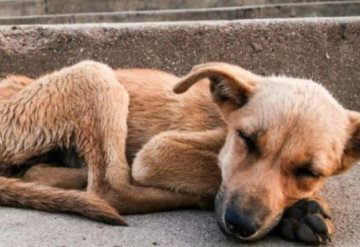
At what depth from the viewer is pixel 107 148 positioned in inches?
200

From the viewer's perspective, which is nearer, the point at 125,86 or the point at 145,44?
the point at 125,86

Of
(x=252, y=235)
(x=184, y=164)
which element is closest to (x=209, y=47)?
(x=184, y=164)

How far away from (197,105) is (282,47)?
1.87 meters

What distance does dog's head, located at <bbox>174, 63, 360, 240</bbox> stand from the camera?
4.09m

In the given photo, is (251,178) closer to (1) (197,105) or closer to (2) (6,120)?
(1) (197,105)

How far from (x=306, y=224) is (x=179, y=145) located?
3.48 ft

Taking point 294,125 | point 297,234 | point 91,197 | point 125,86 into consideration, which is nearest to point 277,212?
point 297,234

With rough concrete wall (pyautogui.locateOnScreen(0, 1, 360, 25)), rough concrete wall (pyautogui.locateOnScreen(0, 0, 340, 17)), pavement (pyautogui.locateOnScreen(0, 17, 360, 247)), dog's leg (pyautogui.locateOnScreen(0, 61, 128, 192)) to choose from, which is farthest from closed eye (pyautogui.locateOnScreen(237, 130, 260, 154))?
rough concrete wall (pyautogui.locateOnScreen(0, 0, 340, 17))

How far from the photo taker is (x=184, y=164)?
488cm

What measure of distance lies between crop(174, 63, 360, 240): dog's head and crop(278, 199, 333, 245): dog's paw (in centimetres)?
6

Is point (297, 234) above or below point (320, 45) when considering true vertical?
below

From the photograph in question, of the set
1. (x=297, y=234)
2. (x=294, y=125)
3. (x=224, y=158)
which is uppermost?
(x=294, y=125)

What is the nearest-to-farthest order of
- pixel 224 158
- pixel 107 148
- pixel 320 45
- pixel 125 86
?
pixel 224 158 < pixel 107 148 < pixel 125 86 < pixel 320 45

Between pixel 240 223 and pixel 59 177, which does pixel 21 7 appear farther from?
pixel 240 223
